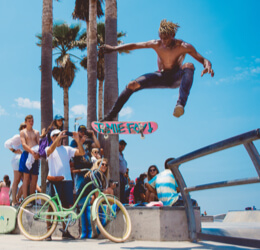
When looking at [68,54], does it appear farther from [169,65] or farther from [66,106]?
[169,65]

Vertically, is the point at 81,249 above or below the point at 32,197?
below

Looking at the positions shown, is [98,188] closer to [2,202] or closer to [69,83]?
[2,202]

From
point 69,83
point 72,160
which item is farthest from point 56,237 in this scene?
point 69,83

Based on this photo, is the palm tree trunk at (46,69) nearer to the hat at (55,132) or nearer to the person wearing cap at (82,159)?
the person wearing cap at (82,159)

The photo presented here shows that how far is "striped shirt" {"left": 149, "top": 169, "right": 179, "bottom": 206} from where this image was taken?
6453 mm

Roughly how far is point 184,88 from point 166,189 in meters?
2.05

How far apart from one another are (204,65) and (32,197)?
402 cm

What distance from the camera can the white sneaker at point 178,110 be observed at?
5.29 m

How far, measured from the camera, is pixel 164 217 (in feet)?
20.3

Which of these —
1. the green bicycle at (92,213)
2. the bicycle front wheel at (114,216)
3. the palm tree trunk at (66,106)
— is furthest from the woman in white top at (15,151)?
the palm tree trunk at (66,106)

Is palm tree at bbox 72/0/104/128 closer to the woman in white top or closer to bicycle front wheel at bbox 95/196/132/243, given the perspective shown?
→ the woman in white top

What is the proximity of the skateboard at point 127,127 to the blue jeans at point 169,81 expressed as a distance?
15.6 inches

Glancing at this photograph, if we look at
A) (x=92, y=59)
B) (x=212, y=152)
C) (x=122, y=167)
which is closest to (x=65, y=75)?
(x=92, y=59)

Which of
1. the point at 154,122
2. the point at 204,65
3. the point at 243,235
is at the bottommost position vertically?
the point at 243,235
